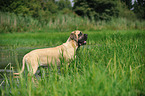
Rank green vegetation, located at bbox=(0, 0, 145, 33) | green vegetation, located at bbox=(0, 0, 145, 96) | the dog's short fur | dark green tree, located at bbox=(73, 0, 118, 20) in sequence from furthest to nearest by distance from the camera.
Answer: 1. dark green tree, located at bbox=(73, 0, 118, 20)
2. green vegetation, located at bbox=(0, 0, 145, 33)
3. the dog's short fur
4. green vegetation, located at bbox=(0, 0, 145, 96)

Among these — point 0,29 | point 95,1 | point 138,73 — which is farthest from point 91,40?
point 95,1

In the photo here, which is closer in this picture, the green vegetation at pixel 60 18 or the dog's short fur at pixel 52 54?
the dog's short fur at pixel 52 54

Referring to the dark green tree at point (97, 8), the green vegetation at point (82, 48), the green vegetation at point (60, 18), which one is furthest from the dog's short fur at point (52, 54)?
the dark green tree at point (97, 8)

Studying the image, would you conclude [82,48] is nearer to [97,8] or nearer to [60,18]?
[60,18]

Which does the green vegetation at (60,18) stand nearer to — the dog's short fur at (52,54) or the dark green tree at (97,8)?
the dark green tree at (97,8)

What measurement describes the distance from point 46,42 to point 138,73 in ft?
32.5

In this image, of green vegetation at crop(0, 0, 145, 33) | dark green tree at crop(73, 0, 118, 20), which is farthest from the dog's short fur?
dark green tree at crop(73, 0, 118, 20)

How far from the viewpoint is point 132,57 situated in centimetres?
502

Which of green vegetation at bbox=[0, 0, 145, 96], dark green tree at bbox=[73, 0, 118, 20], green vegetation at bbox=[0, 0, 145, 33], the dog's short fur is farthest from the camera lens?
dark green tree at bbox=[73, 0, 118, 20]

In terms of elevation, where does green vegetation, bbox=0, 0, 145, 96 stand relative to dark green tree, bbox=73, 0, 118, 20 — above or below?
below

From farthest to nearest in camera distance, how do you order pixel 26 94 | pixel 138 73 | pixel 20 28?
pixel 20 28
pixel 138 73
pixel 26 94

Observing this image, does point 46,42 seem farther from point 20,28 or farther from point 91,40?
point 20,28

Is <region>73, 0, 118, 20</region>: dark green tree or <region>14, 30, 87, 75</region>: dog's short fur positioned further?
<region>73, 0, 118, 20</region>: dark green tree

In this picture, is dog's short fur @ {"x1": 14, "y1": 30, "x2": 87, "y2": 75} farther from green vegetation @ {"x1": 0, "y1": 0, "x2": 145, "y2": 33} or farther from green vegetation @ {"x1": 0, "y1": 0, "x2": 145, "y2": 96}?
green vegetation @ {"x1": 0, "y1": 0, "x2": 145, "y2": 33}
